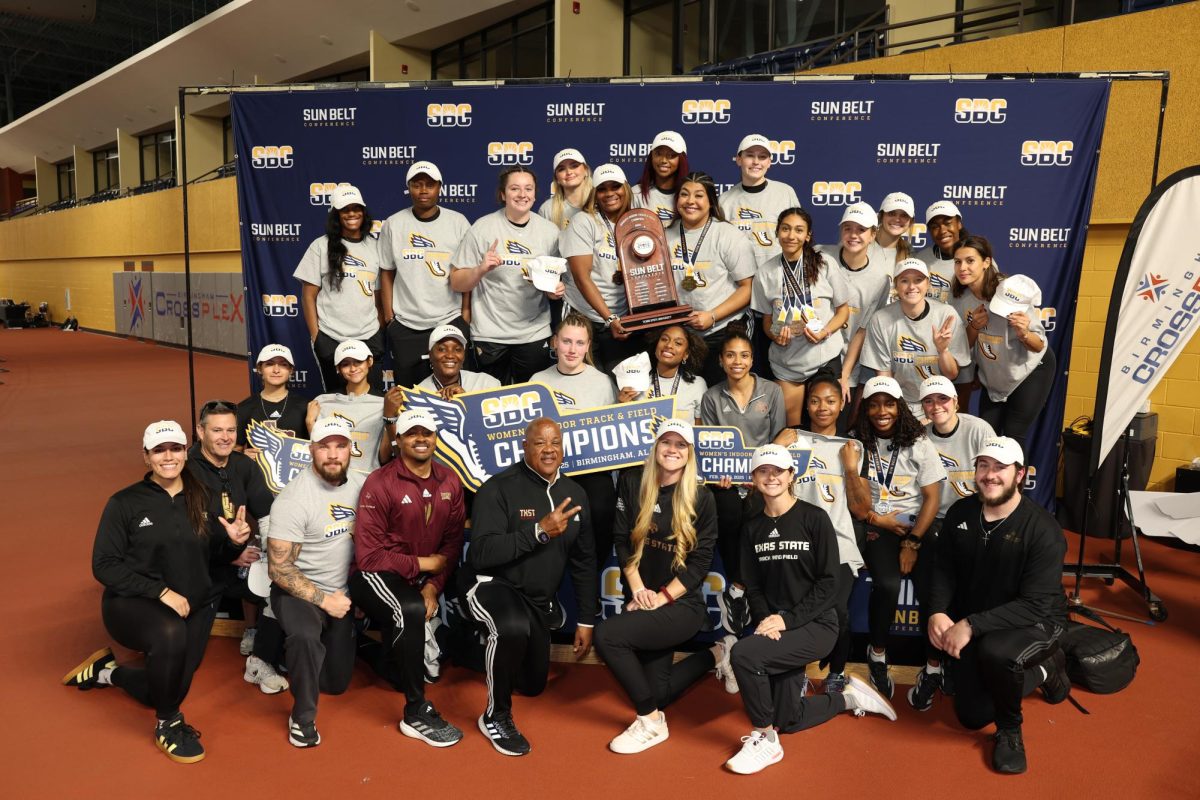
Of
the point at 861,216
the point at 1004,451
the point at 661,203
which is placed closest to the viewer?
the point at 1004,451

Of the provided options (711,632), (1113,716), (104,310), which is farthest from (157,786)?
(104,310)

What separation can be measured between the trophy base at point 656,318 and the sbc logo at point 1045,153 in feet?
11.2

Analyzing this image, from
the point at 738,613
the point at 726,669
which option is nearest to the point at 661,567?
the point at 738,613

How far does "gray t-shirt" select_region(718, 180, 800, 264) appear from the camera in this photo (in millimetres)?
6613

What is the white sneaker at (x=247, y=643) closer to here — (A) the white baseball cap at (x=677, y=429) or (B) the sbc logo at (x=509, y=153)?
(A) the white baseball cap at (x=677, y=429)

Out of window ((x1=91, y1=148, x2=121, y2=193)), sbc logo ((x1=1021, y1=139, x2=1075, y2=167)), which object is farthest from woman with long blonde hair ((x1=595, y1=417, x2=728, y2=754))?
window ((x1=91, y1=148, x2=121, y2=193))

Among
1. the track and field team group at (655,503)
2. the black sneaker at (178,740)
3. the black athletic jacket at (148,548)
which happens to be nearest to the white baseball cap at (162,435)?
the track and field team group at (655,503)

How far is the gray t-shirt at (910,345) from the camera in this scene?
5973mm

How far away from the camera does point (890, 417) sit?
17.2ft

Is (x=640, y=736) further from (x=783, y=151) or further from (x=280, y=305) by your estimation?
(x=280, y=305)

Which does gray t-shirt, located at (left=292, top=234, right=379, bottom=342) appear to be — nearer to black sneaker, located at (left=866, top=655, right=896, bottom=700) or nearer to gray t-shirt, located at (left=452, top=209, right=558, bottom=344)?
gray t-shirt, located at (left=452, top=209, right=558, bottom=344)

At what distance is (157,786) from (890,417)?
432cm

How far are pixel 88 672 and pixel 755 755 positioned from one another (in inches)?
153

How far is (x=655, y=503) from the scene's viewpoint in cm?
493
